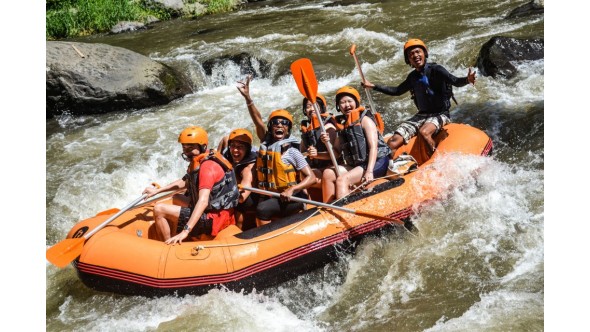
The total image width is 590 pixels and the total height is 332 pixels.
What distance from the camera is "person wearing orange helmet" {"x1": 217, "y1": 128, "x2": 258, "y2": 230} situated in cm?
501

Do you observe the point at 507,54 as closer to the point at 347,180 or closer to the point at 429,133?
the point at 429,133

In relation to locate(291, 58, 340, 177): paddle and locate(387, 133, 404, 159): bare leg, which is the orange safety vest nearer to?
locate(291, 58, 340, 177): paddle

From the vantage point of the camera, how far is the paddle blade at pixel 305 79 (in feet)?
17.1

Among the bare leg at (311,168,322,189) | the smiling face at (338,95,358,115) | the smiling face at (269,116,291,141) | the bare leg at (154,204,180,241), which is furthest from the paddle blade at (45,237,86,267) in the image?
the smiling face at (338,95,358,115)

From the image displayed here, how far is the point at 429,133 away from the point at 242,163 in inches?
74.7

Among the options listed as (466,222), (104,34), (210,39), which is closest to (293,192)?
(466,222)

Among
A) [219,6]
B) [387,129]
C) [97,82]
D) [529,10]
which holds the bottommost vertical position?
[387,129]

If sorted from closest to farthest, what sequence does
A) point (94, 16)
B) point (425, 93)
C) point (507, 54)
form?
1. point (425, 93)
2. point (507, 54)
3. point (94, 16)

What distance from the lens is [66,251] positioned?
4504 mm

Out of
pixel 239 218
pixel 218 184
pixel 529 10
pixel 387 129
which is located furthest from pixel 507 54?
pixel 218 184

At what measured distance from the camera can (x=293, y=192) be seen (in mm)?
4855

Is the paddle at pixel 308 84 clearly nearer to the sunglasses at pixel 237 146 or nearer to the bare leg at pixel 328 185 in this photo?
the bare leg at pixel 328 185

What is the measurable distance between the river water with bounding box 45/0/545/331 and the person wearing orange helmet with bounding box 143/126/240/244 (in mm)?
587

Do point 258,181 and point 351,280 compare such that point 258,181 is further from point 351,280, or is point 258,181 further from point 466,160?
point 466,160
